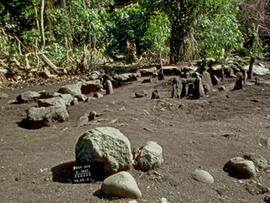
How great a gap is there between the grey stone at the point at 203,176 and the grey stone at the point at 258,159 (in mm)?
446

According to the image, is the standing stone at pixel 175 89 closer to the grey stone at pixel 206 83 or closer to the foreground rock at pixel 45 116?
the grey stone at pixel 206 83

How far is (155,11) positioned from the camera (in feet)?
29.7

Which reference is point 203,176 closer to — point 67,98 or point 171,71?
point 67,98

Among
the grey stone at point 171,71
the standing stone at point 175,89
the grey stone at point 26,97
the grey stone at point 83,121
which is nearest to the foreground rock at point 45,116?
the grey stone at point 83,121

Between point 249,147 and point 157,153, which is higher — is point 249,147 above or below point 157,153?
below

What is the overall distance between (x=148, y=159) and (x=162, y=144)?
1.57 ft

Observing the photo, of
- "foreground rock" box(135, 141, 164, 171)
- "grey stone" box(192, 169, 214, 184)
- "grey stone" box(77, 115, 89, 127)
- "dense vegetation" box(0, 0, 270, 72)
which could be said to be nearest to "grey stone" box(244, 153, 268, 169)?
"grey stone" box(192, 169, 214, 184)

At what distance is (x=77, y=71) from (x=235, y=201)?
674 cm

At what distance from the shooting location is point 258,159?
2.04 meters

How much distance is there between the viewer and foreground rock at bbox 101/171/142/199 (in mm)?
1525

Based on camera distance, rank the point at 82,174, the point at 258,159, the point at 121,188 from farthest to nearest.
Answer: the point at 258,159
the point at 82,174
the point at 121,188

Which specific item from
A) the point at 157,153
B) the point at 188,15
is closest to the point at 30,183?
the point at 157,153

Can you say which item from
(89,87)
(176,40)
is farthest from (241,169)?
(176,40)

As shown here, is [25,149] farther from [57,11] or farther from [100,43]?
[100,43]
